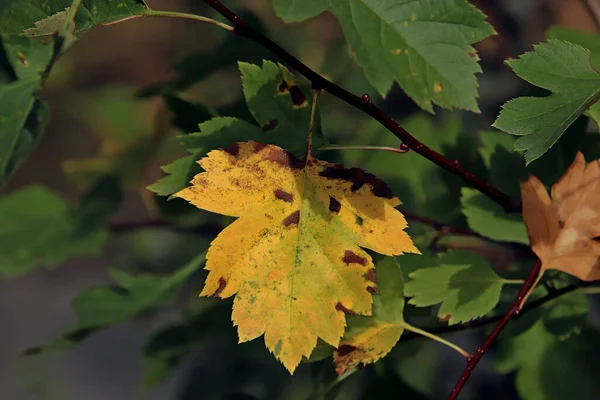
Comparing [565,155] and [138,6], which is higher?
[138,6]

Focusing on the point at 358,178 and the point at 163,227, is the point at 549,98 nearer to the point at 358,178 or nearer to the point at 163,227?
the point at 358,178

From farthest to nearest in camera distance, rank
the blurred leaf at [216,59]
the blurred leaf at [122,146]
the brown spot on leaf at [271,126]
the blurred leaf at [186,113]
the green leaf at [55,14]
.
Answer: the blurred leaf at [122,146] < the blurred leaf at [216,59] < the blurred leaf at [186,113] < the brown spot on leaf at [271,126] < the green leaf at [55,14]

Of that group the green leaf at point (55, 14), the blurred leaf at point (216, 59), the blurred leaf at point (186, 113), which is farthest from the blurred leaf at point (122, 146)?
the green leaf at point (55, 14)

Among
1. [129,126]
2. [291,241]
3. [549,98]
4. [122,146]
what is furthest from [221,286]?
[129,126]

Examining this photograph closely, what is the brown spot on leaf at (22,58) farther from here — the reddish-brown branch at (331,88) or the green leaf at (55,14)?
the reddish-brown branch at (331,88)

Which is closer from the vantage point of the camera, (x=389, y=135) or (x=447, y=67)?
(x=447, y=67)

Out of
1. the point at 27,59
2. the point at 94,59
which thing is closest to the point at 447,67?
the point at 27,59

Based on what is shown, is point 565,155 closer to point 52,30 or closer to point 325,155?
point 325,155
